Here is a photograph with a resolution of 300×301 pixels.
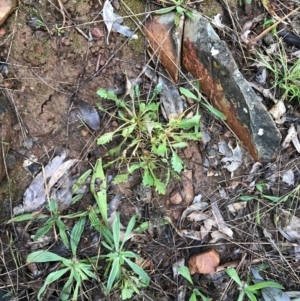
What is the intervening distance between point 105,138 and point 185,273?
753 mm

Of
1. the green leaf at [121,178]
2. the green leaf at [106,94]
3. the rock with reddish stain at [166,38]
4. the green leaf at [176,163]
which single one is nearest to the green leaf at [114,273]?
the green leaf at [121,178]

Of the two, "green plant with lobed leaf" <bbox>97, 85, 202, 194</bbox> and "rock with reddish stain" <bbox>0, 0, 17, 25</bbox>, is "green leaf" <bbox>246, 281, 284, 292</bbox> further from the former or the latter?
"rock with reddish stain" <bbox>0, 0, 17, 25</bbox>

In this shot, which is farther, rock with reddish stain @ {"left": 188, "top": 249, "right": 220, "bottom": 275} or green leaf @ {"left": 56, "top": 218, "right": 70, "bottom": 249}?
rock with reddish stain @ {"left": 188, "top": 249, "right": 220, "bottom": 275}

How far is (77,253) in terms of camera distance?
2062mm

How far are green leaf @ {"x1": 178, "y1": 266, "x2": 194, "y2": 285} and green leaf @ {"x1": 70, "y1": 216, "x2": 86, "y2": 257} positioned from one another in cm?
51

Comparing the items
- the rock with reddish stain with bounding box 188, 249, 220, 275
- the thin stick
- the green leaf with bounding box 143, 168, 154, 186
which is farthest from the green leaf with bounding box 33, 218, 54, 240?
the thin stick

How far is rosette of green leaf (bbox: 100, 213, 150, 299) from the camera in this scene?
6.62 feet

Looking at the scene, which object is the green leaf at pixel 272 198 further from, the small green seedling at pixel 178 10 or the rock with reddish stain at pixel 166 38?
the small green seedling at pixel 178 10

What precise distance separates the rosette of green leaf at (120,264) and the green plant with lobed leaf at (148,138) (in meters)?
0.24

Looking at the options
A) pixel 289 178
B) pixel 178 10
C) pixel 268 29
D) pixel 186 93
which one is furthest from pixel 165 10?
pixel 289 178

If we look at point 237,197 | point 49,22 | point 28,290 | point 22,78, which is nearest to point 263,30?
point 237,197

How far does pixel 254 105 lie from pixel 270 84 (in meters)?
0.24

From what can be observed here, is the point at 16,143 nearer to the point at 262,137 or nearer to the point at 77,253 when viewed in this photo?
the point at 77,253

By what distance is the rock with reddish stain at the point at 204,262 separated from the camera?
2146 mm
